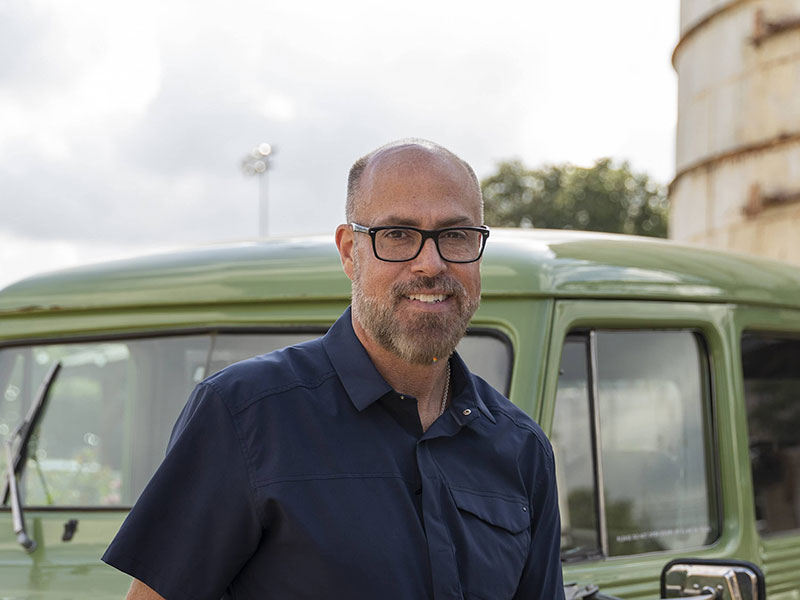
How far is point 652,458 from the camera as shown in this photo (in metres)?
3.46

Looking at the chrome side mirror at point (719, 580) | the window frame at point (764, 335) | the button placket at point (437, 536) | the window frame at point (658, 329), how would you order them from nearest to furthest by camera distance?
1. the button placket at point (437, 536)
2. the chrome side mirror at point (719, 580)
3. the window frame at point (658, 329)
4. the window frame at point (764, 335)

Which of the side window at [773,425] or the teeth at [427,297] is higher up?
the teeth at [427,297]

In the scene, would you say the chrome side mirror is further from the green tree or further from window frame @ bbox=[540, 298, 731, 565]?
the green tree

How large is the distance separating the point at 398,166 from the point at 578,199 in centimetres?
3800

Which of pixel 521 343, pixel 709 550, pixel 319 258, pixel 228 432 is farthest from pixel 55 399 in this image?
pixel 709 550

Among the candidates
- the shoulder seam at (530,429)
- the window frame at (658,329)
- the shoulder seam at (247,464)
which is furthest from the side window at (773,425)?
the shoulder seam at (247,464)

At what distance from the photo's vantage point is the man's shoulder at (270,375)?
183 centimetres

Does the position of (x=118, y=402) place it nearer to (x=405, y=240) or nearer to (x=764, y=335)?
(x=405, y=240)

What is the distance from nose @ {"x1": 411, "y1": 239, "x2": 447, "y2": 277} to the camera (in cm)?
199

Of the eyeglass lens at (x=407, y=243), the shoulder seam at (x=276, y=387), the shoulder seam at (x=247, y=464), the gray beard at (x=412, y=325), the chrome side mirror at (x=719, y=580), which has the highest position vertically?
the eyeglass lens at (x=407, y=243)

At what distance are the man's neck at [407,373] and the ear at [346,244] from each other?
11 centimetres

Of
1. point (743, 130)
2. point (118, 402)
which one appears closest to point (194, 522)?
point (118, 402)

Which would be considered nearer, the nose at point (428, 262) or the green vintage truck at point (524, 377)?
the nose at point (428, 262)

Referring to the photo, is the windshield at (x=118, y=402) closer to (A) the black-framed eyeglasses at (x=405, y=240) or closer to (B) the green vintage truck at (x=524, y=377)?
(B) the green vintage truck at (x=524, y=377)
